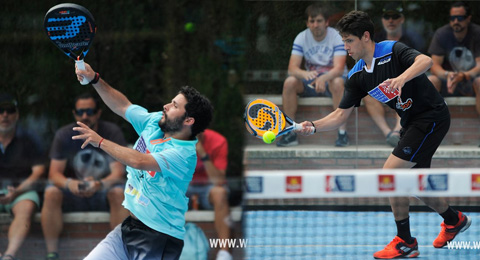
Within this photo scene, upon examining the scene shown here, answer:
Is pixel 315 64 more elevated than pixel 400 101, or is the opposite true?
pixel 315 64

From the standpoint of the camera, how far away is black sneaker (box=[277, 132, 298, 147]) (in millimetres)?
6570

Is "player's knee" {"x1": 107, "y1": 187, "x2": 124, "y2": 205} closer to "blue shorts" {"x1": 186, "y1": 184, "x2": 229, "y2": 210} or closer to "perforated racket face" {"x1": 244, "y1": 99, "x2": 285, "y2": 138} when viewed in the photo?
"blue shorts" {"x1": 186, "y1": 184, "x2": 229, "y2": 210}

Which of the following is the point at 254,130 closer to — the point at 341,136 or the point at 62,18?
the point at 62,18

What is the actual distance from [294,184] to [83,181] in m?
2.41

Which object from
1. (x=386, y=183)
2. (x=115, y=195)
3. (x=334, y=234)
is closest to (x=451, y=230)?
(x=334, y=234)

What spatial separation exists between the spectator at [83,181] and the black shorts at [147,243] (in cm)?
177

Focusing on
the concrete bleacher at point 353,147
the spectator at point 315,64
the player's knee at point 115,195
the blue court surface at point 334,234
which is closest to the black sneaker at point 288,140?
the concrete bleacher at point 353,147

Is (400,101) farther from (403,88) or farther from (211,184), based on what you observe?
(211,184)

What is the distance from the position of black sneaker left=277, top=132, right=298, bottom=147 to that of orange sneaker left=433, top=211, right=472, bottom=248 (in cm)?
174

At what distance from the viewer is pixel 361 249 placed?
5402mm

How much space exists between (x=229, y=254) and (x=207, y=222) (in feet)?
1.02

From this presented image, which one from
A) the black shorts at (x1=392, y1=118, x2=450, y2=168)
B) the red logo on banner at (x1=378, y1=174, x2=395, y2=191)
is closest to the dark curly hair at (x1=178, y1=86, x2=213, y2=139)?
the red logo on banner at (x1=378, y1=174, x2=395, y2=191)

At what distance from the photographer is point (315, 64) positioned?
21.3 feet

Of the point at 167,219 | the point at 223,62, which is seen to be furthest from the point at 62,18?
the point at 223,62
